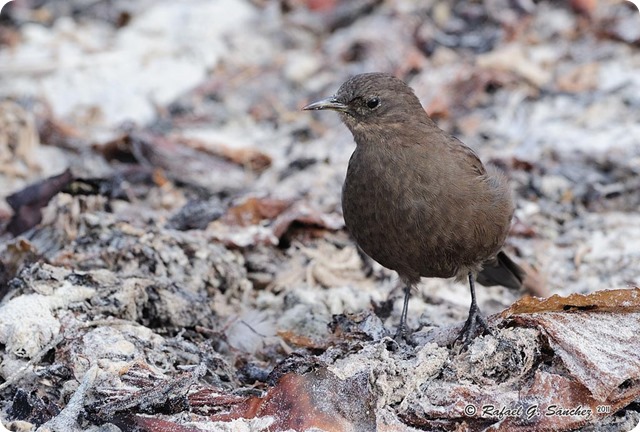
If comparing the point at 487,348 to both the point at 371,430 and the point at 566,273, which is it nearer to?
the point at 371,430

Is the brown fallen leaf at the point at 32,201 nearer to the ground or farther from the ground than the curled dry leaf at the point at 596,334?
nearer to the ground

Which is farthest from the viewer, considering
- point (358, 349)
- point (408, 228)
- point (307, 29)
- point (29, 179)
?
point (307, 29)

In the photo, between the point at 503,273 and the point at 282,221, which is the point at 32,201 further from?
the point at 503,273

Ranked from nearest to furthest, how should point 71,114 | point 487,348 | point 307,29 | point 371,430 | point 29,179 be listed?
point 371,430 → point 487,348 → point 29,179 → point 71,114 → point 307,29

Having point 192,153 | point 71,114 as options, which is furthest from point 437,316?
point 71,114

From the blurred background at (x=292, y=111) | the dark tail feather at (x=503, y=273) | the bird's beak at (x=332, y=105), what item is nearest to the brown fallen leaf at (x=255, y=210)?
the blurred background at (x=292, y=111)

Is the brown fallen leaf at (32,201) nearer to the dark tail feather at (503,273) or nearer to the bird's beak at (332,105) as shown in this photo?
the bird's beak at (332,105)
